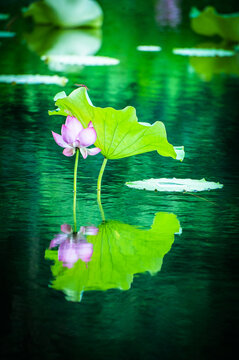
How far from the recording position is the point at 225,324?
136 centimetres

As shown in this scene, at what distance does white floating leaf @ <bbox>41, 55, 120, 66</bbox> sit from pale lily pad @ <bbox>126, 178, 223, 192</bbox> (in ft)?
9.75

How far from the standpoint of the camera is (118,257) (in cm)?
171

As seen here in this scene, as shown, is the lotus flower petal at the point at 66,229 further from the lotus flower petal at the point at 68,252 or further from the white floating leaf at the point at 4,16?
the white floating leaf at the point at 4,16

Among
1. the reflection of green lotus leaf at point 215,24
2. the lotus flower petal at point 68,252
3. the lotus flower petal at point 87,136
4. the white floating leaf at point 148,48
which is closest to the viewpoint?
the lotus flower petal at point 68,252

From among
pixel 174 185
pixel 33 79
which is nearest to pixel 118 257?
pixel 174 185

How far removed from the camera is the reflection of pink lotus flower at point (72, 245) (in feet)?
5.48

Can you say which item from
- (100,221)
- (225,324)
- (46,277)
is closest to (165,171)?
(100,221)

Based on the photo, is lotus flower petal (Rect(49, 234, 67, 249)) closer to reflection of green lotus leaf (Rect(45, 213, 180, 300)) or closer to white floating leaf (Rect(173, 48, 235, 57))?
reflection of green lotus leaf (Rect(45, 213, 180, 300))

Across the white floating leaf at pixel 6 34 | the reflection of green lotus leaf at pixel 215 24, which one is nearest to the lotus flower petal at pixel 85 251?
the reflection of green lotus leaf at pixel 215 24

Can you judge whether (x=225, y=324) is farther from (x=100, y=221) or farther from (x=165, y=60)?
(x=165, y=60)

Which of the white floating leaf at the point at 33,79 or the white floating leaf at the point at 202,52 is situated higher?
the white floating leaf at the point at 33,79

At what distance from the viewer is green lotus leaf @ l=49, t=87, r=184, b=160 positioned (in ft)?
6.97

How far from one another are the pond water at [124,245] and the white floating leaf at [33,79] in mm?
403

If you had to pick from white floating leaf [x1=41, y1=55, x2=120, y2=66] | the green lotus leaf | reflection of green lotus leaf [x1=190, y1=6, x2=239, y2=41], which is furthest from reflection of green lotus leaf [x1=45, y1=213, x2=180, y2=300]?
reflection of green lotus leaf [x1=190, y1=6, x2=239, y2=41]
